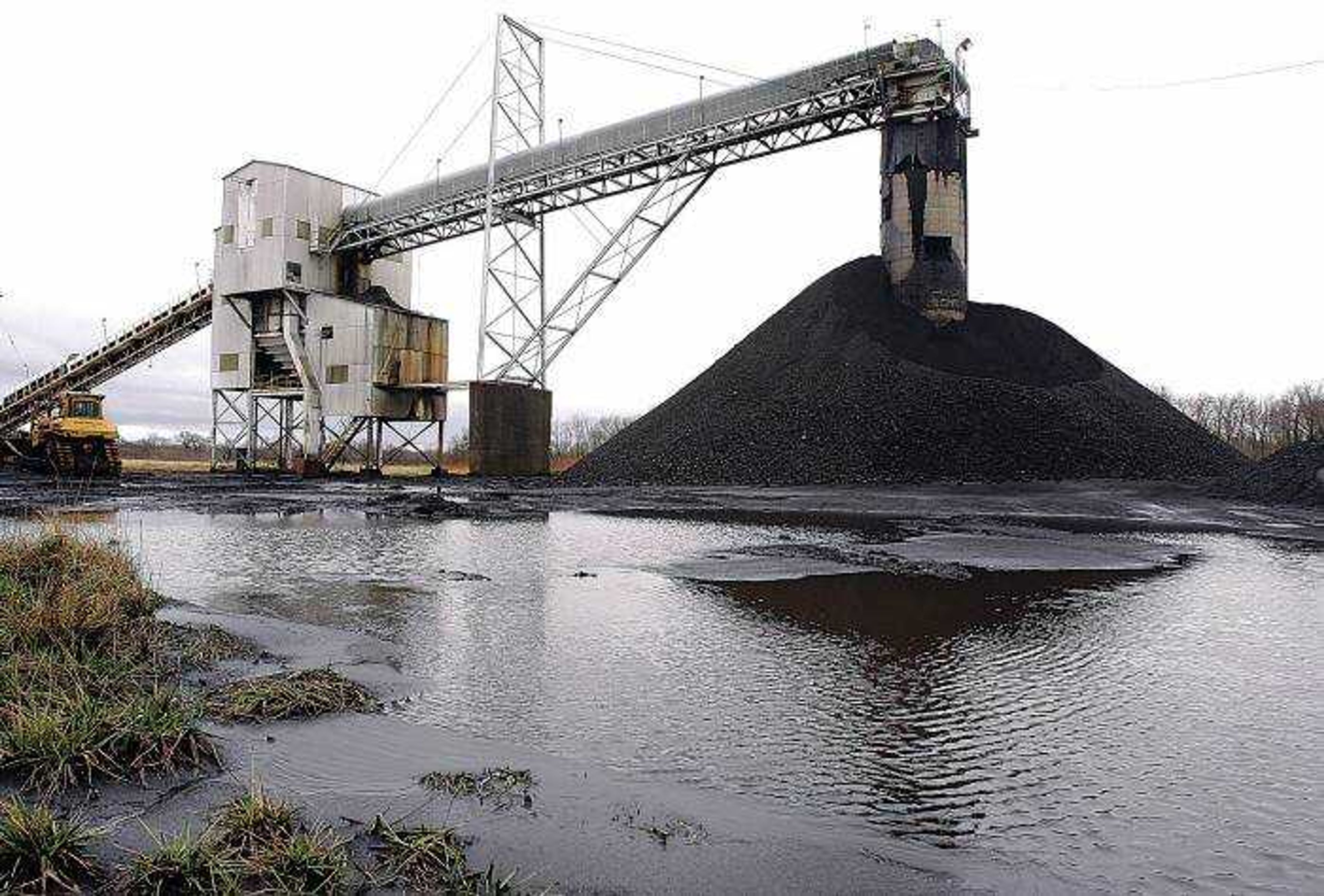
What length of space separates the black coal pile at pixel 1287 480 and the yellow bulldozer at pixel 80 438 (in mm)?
32772

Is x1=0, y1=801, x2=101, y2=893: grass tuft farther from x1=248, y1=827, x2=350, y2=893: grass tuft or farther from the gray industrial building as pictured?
the gray industrial building

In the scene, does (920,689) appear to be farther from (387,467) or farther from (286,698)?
(387,467)

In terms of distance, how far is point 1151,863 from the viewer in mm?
2873

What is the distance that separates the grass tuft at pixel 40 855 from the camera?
2.43 metres

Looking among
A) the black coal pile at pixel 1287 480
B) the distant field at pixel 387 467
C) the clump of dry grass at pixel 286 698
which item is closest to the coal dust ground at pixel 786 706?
the clump of dry grass at pixel 286 698

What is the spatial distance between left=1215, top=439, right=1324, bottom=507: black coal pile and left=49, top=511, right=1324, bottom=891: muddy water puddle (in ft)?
34.9

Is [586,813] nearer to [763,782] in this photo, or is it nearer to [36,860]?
[763,782]

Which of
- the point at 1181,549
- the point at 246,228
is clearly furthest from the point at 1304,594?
the point at 246,228

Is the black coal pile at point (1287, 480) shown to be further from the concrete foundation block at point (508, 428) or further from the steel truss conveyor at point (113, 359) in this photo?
the steel truss conveyor at point (113, 359)

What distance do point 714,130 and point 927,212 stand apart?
7089 mm

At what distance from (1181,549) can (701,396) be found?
56.4 feet

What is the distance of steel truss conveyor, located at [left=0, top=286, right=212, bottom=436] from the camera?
114 feet

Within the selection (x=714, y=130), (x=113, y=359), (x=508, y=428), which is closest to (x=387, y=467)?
(x=113, y=359)

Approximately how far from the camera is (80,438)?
28953mm
